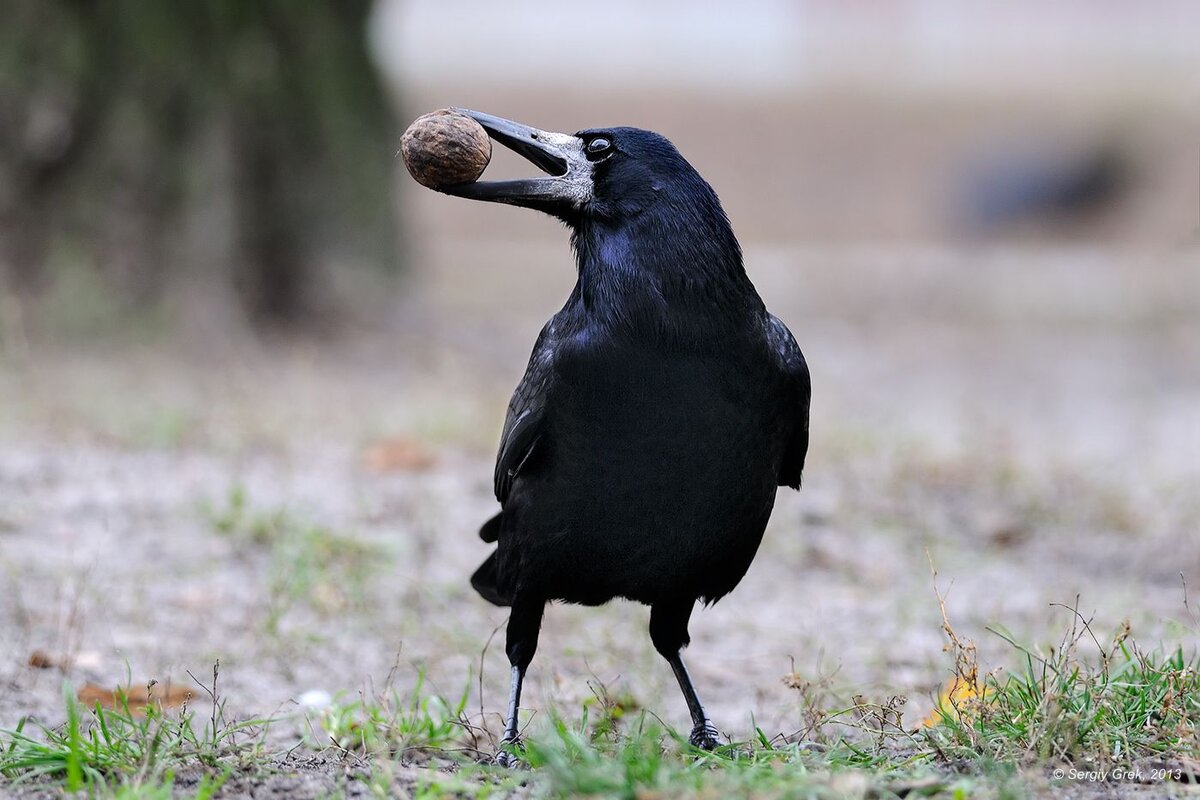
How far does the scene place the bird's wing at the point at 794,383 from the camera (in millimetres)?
3096

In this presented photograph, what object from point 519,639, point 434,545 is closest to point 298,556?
point 434,545

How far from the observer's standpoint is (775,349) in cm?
308

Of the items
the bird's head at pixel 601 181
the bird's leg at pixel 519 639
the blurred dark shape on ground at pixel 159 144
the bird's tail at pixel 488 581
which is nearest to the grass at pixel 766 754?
the bird's leg at pixel 519 639

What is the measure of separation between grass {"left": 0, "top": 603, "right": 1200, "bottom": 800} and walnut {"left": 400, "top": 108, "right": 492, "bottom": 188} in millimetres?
1183

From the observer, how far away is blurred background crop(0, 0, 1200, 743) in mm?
4340

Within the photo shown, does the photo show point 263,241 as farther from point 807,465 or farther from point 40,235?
point 807,465

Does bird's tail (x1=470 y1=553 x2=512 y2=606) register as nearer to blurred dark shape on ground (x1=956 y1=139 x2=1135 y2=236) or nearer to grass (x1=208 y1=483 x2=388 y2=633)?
grass (x1=208 y1=483 x2=388 y2=633)

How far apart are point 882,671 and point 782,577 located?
43.2 inches

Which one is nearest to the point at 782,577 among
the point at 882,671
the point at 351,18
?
the point at 882,671

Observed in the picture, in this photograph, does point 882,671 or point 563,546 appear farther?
point 882,671

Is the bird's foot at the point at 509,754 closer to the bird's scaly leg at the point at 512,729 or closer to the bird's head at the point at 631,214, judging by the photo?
the bird's scaly leg at the point at 512,729

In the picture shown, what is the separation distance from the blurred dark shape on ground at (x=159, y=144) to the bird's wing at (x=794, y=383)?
5.52 m

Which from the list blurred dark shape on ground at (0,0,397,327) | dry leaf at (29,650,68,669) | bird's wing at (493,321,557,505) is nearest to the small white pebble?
dry leaf at (29,650,68,669)

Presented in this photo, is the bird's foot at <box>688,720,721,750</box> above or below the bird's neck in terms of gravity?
below
